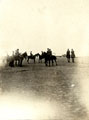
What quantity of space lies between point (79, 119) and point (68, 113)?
0.94m

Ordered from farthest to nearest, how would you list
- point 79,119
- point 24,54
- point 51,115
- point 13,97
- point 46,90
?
Result: point 24,54 → point 46,90 → point 13,97 → point 51,115 → point 79,119

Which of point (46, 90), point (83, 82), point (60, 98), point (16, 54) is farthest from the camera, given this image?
point (16, 54)

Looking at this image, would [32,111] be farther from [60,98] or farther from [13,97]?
[13,97]

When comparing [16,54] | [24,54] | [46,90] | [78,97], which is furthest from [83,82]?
[24,54]

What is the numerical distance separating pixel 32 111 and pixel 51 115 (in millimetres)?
918

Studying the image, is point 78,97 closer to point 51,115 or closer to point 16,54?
point 51,115

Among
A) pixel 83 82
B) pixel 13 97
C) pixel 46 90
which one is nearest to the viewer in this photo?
pixel 13 97

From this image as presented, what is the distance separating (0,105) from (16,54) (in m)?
26.2

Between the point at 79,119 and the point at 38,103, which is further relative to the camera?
the point at 38,103

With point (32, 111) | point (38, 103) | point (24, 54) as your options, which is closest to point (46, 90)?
point (38, 103)

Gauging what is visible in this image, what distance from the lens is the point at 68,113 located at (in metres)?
12.0

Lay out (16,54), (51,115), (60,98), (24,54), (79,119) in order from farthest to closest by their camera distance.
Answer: (24,54) → (16,54) → (60,98) → (51,115) → (79,119)

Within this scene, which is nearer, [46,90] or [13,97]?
[13,97]

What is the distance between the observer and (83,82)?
20.7 meters
